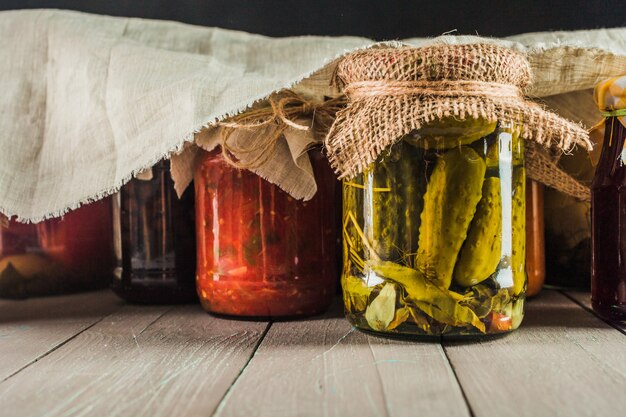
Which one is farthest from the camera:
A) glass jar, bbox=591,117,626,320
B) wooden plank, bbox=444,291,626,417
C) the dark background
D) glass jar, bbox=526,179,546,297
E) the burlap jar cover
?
the dark background

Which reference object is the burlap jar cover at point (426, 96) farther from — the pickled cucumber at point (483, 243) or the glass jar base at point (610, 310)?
the glass jar base at point (610, 310)

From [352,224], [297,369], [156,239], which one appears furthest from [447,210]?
[156,239]

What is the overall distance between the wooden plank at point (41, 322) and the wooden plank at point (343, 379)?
0.25 meters

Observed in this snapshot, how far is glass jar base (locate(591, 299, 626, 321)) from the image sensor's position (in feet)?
2.67

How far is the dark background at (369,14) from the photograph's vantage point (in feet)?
4.16

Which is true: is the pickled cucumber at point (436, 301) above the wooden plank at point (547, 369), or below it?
above

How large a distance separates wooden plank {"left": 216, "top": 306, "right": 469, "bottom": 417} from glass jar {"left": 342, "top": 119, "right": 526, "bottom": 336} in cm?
5

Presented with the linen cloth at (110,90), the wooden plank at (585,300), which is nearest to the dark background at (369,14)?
the linen cloth at (110,90)

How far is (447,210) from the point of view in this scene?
721 millimetres

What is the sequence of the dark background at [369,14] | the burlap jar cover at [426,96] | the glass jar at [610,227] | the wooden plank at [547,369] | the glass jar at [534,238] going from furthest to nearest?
1. the dark background at [369,14]
2. the glass jar at [534,238]
3. the glass jar at [610,227]
4. the burlap jar cover at [426,96]
5. the wooden plank at [547,369]

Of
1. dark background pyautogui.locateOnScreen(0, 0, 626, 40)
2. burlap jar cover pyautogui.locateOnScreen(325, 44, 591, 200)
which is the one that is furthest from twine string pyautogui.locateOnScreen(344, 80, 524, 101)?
dark background pyautogui.locateOnScreen(0, 0, 626, 40)

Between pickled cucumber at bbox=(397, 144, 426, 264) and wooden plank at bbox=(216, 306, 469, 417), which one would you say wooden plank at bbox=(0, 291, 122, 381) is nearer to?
wooden plank at bbox=(216, 306, 469, 417)

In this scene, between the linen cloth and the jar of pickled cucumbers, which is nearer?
the jar of pickled cucumbers

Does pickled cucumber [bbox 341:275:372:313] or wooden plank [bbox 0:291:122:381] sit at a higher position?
pickled cucumber [bbox 341:275:372:313]
